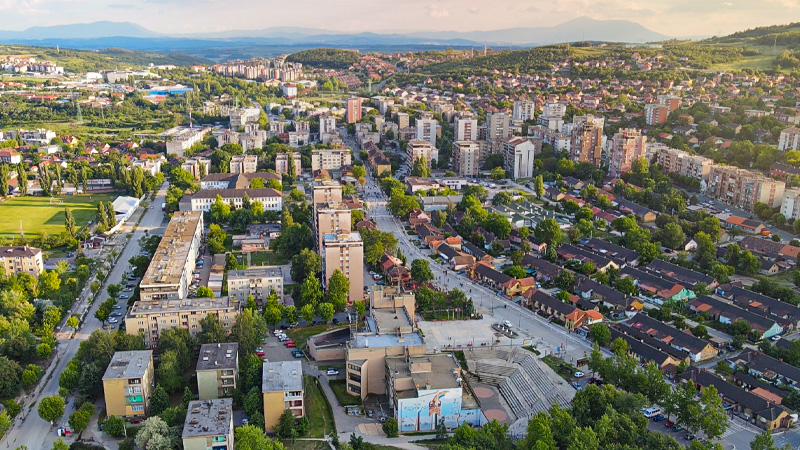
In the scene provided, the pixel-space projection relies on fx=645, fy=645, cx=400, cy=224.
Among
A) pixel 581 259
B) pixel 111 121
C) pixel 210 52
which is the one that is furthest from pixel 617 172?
pixel 210 52

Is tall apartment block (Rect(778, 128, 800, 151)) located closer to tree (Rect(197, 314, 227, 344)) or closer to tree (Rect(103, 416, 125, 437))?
tree (Rect(197, 314, 227, 344))

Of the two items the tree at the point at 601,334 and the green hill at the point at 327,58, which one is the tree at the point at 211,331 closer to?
the tree at the point at 601,334

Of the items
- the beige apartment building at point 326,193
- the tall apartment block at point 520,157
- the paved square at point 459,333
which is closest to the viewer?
the paved square at point 459,333

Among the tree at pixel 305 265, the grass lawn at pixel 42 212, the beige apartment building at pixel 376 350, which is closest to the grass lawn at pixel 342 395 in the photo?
the beige apartment building at pixel 376 350

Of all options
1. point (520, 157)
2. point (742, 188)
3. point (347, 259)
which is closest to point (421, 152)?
point (520, 157)

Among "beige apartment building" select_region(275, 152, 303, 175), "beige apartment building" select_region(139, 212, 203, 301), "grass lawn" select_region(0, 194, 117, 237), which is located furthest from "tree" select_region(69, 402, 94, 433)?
"beige apartment building" select_region(275, 152, 303, 175)
